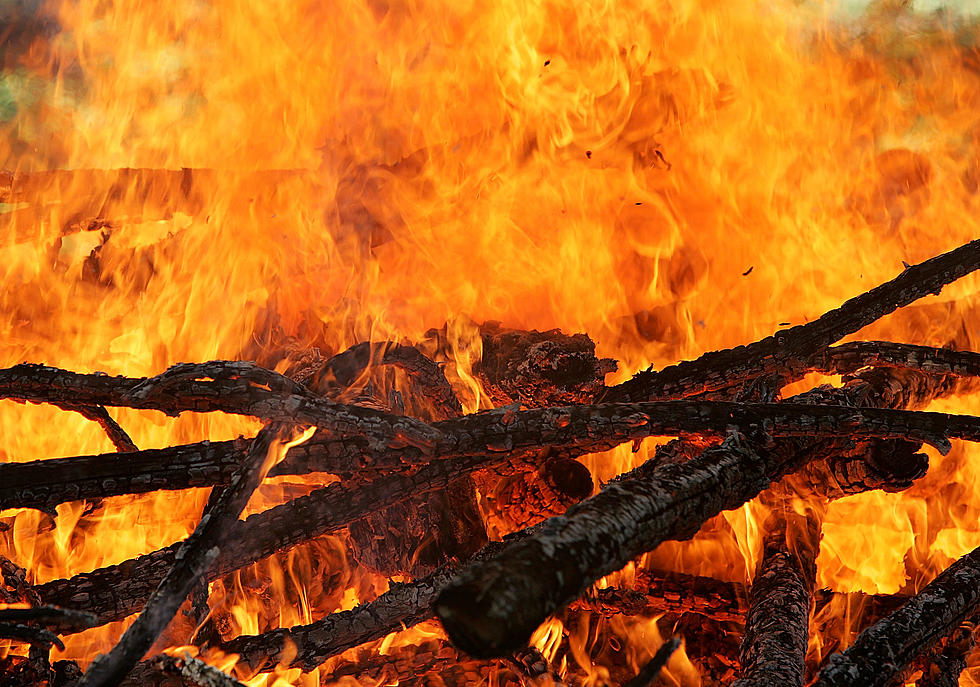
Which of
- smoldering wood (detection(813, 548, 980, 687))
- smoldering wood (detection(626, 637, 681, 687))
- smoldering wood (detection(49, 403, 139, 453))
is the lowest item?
smoldering wood (detection(813, 548, 980, 687))

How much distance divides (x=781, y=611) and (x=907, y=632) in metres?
0.64

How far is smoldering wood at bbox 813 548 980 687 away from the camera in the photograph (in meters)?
2.47

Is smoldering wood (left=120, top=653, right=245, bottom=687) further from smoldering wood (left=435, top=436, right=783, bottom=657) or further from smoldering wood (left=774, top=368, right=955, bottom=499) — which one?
smoldering wood (left=774, top=368, right=955, bottom=499)

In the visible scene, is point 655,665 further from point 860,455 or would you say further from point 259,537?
point 860,455

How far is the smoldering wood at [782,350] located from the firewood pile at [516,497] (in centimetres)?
1

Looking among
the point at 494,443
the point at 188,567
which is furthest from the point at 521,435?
the point at 188,567

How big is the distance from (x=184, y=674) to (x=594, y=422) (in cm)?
168

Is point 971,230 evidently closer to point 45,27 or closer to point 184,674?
point 184,674

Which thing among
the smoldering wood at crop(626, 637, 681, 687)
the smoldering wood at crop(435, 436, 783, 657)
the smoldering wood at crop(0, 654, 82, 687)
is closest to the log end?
the smoldering wood at crop(435, 436, 783, 657)

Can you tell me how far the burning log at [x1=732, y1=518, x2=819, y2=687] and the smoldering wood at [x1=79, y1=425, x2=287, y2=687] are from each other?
6.09 ft

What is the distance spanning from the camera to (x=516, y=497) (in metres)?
4.23

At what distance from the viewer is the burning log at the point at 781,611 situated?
2.79 metres

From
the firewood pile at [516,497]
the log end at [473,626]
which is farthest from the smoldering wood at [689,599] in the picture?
the log end at [473,626]

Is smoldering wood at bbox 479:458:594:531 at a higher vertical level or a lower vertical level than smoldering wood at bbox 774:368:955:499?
higher
